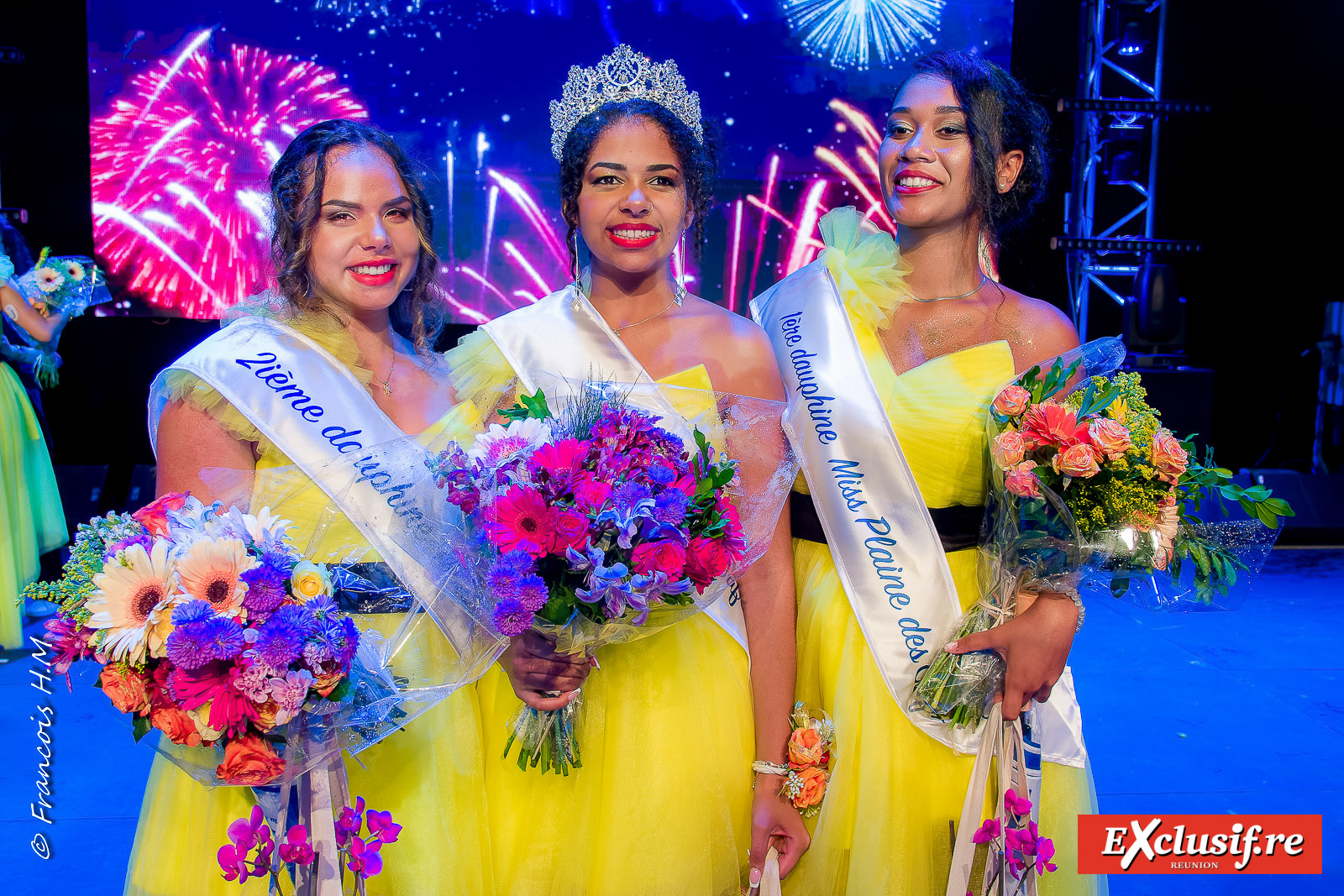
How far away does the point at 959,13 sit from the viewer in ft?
17.7

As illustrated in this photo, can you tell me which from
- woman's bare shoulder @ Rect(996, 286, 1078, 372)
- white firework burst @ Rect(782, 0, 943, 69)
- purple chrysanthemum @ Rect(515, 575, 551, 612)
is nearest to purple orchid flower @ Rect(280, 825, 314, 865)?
purple chrysanthemum @ Rect(515, 575, 551, 612)

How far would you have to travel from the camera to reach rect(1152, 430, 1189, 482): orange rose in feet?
4.03

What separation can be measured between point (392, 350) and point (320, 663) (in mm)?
674

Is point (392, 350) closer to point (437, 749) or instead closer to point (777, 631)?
point (437, 749)

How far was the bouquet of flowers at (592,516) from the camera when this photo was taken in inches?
39.0

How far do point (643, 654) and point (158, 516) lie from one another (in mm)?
624

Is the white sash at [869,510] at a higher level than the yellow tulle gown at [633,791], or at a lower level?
higher

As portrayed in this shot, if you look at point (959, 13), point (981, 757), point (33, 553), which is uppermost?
point (959, 13)

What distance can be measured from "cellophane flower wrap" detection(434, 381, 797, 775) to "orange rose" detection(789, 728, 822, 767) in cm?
30

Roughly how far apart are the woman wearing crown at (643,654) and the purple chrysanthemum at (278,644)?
1.03ft

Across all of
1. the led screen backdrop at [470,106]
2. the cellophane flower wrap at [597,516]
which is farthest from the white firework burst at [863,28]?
the cellophane flower wrap at [597,516]

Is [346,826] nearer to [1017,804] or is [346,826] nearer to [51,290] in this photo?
[1017,804]

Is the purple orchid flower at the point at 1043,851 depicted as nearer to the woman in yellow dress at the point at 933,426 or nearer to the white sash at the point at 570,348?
the woman in yellow dress at the point at 933,426

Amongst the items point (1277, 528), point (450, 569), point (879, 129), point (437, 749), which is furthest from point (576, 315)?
point (879, 129)
